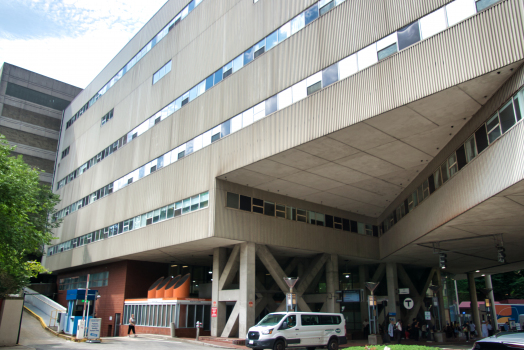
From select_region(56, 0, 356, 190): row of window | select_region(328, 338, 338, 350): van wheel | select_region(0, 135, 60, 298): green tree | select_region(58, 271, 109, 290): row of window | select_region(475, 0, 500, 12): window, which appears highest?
select_region(56, 0, 356, 190): row of window

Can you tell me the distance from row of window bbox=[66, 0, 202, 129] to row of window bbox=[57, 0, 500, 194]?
27.9 ft

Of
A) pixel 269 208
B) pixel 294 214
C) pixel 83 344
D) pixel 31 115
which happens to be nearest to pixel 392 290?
pixel 294 214

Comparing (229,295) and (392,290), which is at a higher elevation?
(392,290)

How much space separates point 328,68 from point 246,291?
14.7 meters

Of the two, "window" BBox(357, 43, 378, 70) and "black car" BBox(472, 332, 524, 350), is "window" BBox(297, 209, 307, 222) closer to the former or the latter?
"window" BBox(357, 43, 378, 70)

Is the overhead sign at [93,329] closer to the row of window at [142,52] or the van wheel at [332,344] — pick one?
the van wheel at [332,344]

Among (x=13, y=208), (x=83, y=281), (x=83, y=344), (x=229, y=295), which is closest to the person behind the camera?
(x=13, y=208)

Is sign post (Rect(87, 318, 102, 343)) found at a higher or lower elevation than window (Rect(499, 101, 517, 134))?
lower

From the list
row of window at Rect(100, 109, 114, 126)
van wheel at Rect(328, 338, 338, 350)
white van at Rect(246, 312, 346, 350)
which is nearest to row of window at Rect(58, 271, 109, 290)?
row of window at Rect(100, 109, 114, 126)

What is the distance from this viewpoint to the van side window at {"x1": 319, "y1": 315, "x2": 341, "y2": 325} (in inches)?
879

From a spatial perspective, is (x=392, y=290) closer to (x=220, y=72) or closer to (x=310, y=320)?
(x=310, y=320)

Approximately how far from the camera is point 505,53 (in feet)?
47.6

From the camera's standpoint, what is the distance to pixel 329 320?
→ 74.5 feet

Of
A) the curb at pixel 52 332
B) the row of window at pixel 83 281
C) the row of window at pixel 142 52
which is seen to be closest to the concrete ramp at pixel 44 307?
the curb at pixel 52 332
